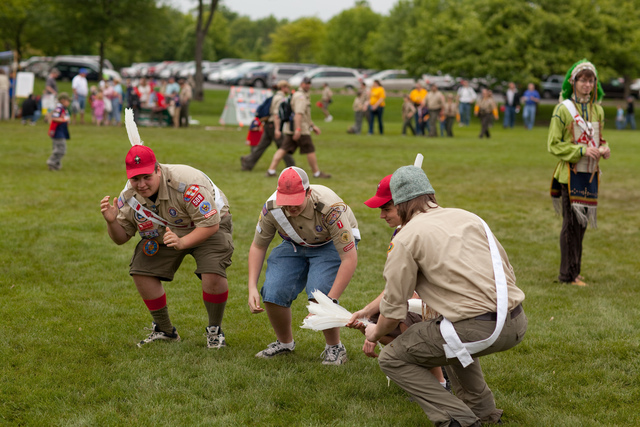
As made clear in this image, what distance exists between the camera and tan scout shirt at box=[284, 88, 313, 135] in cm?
1356

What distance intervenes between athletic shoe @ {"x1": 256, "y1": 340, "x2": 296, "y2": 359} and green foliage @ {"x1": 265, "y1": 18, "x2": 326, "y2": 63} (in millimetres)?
93798

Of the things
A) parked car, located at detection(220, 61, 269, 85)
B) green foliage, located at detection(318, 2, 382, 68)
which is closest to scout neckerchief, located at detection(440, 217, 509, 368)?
parked car, located at detection(220, 61, 269, 85)

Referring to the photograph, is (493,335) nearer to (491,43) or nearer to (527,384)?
(527,384)

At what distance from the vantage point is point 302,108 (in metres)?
13.6

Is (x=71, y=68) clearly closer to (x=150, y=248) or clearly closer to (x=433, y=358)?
(x=150, y=248)

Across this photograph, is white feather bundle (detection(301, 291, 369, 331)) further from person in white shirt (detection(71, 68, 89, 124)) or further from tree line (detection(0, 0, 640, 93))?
tree line (detection(0, 0, 640, 93))

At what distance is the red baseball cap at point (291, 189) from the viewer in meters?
4.74

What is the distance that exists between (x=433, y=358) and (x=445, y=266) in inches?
22.6

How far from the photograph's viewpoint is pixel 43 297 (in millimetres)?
6754

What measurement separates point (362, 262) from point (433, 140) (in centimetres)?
1629

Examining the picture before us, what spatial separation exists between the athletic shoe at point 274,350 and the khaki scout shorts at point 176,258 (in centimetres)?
67

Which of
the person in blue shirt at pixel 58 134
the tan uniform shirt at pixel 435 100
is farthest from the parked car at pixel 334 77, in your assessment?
the person in blue shirt at pixel 58 134

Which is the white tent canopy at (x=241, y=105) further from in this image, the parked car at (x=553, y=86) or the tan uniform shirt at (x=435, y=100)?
the parked car at (x=553, y=86)

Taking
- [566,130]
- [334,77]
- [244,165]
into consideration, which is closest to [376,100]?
[244,165]
